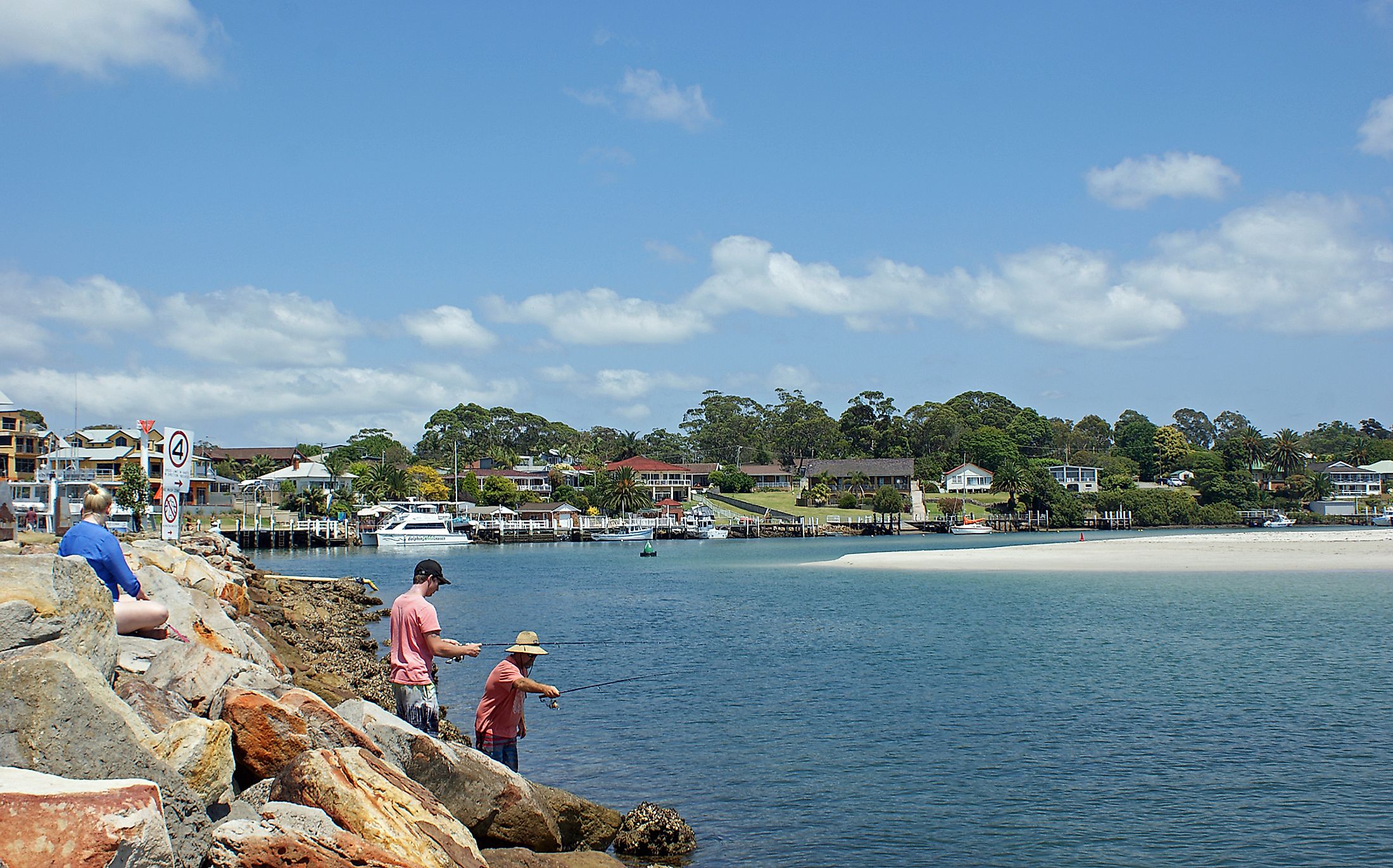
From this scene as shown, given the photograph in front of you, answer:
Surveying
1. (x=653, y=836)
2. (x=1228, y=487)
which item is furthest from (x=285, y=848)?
(x=1228, y=487)

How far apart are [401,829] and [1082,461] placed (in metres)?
165

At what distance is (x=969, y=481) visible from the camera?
142250mm

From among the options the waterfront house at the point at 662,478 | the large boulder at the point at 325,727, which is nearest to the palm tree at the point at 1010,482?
the waterfront house at the point at 662,478

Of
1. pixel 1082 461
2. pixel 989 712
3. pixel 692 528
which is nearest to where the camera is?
Result: pixel 989 712

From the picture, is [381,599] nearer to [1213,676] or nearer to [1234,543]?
[1213,676]

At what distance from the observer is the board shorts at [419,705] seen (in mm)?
10164

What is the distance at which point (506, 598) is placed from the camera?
43750 millimetres

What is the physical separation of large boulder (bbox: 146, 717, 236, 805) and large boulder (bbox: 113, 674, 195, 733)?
20 cm

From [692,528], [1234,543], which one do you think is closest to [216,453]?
[692,528]

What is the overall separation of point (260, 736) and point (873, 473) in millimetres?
133505

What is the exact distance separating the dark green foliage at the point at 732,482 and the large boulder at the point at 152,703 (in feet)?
434

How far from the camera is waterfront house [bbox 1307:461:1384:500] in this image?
489ft

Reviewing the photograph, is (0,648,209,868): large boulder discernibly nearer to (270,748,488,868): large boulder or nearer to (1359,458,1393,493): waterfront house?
(270,748,488,868): large boulder

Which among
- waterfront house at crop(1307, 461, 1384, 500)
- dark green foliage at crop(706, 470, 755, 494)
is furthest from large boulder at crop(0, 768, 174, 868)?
waterfront house at crop(1307, 461, 1384, 500)
